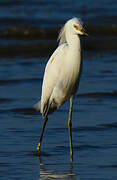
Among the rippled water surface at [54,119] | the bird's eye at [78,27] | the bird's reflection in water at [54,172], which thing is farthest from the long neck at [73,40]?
the bird's reflection in water at [54,172]

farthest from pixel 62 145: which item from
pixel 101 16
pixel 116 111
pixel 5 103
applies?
pixel 101 16

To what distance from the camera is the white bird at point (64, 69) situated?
6.26m

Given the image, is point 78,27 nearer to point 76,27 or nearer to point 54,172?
point 76,27

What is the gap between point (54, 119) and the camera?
8117 mm

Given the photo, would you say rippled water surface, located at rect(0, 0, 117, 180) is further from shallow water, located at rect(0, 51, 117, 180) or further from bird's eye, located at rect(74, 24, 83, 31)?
bird's eye, located at rect(74, 24, 83, 31)

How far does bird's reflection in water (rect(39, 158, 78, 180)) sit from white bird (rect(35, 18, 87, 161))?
1.37 feet

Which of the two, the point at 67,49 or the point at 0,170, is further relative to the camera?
the point at 67,49

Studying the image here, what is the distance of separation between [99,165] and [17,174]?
95 cm

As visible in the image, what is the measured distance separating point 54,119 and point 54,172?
7.98 feet

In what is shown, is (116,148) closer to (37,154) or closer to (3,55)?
(37,154)

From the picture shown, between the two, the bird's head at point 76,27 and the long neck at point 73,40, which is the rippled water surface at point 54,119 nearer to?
the long neck at point 73,40

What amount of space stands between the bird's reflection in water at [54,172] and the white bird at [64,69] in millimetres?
417

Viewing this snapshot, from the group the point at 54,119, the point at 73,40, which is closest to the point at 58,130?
the point at 54,119

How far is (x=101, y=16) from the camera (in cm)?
2139
